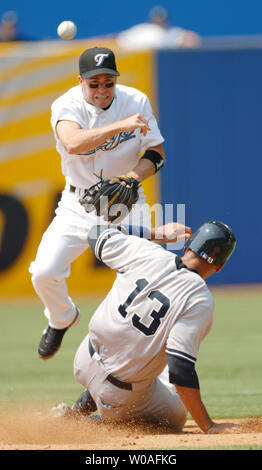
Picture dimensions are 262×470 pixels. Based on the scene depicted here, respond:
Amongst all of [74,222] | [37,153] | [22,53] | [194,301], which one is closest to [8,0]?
[22,53]

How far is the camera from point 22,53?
1029 centimetres

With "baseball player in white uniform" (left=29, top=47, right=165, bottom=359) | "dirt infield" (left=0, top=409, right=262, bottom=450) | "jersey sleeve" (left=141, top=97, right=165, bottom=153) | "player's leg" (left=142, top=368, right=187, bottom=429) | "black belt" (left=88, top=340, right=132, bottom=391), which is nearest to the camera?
"dirt infield" (left=0, top=409, right=262, bottom=450)

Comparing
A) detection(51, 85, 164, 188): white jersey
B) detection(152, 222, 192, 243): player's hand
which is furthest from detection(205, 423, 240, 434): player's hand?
detection(51, 85, 164, 188): white jersey

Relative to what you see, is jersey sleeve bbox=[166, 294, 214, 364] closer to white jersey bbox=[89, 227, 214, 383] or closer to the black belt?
white jersey bbox=[89, 227, 214, 383]

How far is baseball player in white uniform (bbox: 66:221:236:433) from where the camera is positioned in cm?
377

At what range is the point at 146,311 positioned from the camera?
383 cm

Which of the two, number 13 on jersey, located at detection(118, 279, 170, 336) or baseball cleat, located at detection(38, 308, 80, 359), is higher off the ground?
number 13 on jersey, located at detection(118, 279, 170, 336)

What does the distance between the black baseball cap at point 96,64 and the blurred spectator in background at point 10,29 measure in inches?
282

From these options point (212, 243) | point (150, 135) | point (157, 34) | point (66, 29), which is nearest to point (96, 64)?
point (66, 29)

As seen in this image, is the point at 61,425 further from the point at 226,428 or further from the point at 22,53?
the point at 22,53

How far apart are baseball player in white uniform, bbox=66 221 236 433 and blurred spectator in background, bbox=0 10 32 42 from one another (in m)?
8.27

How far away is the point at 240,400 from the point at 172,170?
224 inches
